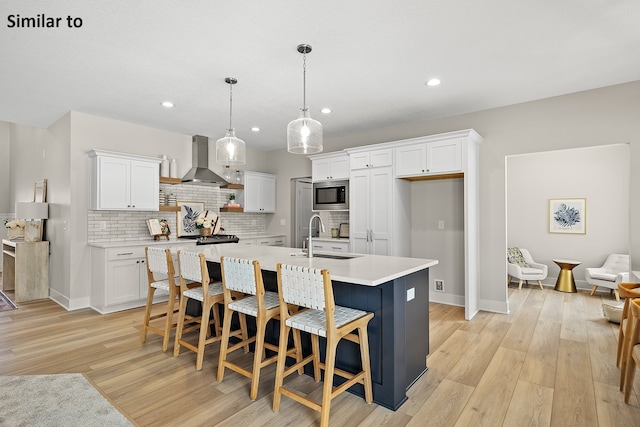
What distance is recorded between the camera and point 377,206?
4855 mm

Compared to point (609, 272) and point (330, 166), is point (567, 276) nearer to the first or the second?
point (609, 272)

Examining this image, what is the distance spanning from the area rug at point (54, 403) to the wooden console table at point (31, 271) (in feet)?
Result: 9.60

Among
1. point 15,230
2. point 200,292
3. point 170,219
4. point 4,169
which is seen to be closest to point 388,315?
point 200,292

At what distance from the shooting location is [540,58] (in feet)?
9.95

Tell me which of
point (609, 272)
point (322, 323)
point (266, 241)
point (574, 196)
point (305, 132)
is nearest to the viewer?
point (322, 323)

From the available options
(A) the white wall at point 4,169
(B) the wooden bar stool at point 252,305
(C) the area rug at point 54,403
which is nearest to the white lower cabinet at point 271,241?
(B) the wooden bar stool at point 252,305

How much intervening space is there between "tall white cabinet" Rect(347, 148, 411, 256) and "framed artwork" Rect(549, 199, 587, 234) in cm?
307

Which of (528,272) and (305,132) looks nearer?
(305,132)

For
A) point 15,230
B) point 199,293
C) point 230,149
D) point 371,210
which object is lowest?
point 199,293

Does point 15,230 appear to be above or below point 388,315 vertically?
above

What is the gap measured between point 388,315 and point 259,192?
482 cm

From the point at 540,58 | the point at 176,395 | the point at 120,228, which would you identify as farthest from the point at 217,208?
the point at 540,58

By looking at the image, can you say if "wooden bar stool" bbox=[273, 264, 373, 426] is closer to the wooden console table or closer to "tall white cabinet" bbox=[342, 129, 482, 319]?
"tall white cabinet" bbox=[342, 129, 482, 319]

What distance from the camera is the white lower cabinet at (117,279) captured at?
431cm
